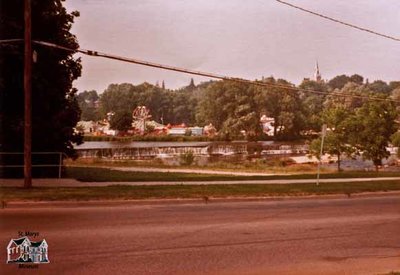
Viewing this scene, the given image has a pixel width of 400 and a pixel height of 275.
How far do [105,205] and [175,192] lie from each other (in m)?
2.79

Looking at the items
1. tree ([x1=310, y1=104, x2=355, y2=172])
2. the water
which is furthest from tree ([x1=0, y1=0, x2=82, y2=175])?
tree ([x1=310, y1=104, x2=355, y2=172])

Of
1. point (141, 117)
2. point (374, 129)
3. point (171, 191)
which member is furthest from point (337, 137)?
point (141, 117)

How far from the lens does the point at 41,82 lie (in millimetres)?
19797

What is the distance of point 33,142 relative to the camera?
67.0ft

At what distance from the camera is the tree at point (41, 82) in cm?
1850

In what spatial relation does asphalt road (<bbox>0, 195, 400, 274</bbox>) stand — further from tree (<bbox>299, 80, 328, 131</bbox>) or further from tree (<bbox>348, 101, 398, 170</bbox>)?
tree (<bbox>299, 80, 328, 131</bbox>)

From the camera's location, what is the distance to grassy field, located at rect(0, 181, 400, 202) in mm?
12422

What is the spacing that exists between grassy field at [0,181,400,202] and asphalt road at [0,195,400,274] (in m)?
0.75

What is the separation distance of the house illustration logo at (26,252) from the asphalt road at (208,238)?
0.13 m

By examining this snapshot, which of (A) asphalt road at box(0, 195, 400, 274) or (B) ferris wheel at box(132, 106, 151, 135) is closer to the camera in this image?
(A) asphalt road at box(0, 195, 400, 274)

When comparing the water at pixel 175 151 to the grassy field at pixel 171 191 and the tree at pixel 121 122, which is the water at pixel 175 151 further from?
the tree at pixel 121 122

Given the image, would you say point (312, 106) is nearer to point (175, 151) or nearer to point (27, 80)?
point (175, 151)

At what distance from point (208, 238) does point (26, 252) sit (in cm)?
352

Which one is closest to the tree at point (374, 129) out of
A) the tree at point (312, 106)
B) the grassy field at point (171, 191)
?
the tree at point (312, 106)
